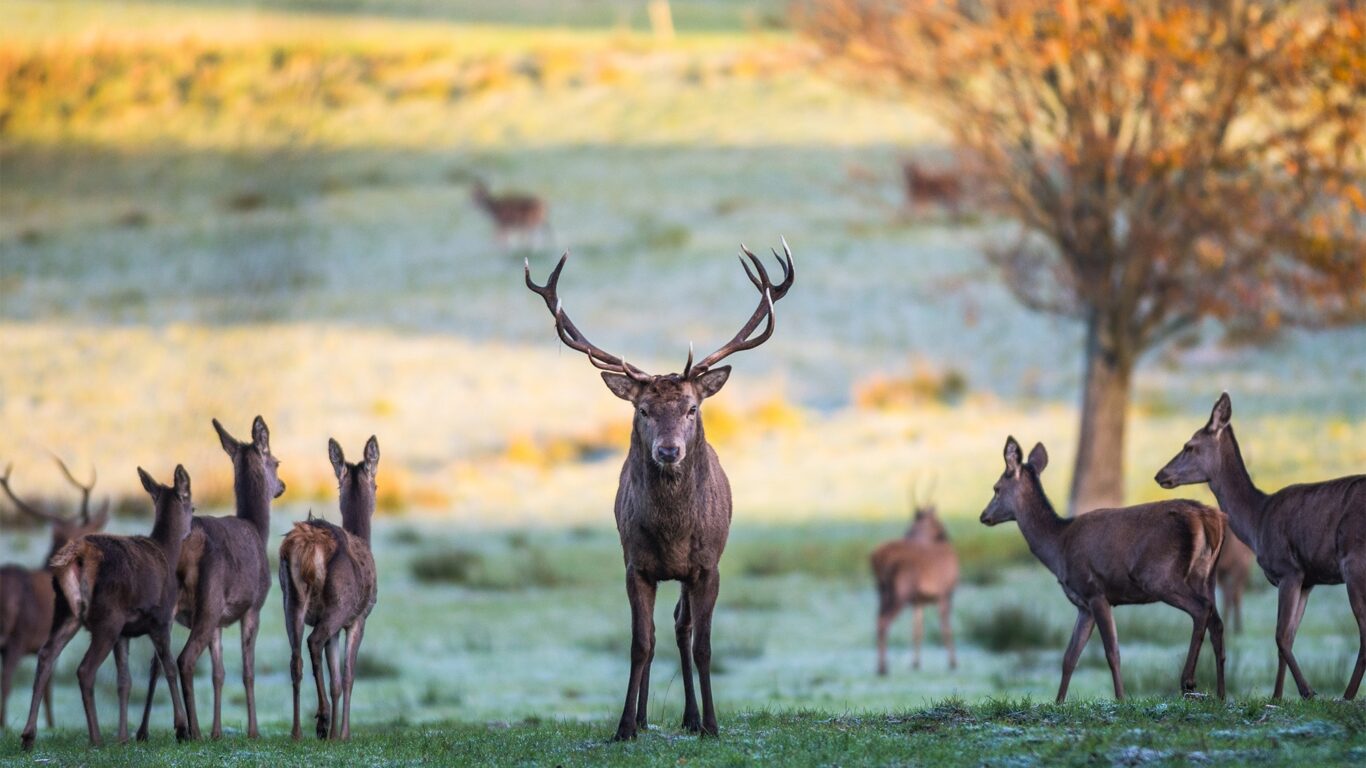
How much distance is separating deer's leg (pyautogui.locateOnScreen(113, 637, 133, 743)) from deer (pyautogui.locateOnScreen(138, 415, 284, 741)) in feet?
0.45

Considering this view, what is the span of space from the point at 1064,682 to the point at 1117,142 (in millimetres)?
14267

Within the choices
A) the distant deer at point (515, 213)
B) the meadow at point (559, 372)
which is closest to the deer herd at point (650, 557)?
the meadow at point (559, 372)

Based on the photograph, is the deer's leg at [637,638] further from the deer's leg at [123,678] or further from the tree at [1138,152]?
the tree at [1138,152]

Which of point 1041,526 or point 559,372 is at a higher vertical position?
point 559,372

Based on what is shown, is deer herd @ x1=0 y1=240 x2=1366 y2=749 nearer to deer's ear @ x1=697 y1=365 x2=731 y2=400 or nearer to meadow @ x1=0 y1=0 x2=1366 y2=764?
deer's ear @ x1=697 y1=365 x2=731 y2=400

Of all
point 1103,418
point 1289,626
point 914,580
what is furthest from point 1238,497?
point 1103,418

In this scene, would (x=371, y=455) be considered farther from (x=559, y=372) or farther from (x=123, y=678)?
(x=559, y=372)

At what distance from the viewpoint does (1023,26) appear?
917 inches

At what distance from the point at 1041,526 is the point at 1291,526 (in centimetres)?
192

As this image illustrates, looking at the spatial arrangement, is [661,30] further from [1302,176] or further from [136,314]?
[1302,176]

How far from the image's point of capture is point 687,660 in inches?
434

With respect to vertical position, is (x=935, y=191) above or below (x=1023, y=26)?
above

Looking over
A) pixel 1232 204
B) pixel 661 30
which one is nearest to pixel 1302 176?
pixel 1232 204

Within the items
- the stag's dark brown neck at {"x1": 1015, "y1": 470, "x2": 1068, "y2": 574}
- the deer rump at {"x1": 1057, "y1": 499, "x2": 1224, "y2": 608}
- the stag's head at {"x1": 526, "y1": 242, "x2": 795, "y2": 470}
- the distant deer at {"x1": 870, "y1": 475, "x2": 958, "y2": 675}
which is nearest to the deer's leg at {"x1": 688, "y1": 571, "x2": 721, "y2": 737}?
the stag's head at {"x1": 526, "y1": 242, "x2": 795, "y2": 470}
